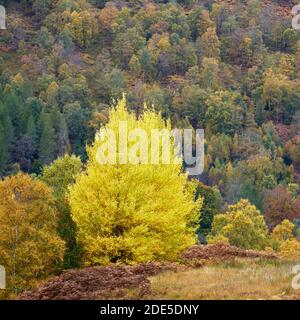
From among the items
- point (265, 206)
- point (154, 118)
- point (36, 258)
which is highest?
point (154, 118)

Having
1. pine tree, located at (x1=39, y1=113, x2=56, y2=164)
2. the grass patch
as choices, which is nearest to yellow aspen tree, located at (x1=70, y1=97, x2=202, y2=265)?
the grass patch

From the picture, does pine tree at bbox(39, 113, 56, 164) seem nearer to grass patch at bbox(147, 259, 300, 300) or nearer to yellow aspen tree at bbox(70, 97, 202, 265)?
yellow aspen tree at bbox(70, 97, 202, 265)

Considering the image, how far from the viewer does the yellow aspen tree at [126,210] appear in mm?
32656

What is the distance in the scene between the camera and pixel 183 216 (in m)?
34.9

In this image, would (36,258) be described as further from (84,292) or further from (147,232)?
(84,292)

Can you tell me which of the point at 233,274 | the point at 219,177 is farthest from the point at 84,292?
the point at 219,177

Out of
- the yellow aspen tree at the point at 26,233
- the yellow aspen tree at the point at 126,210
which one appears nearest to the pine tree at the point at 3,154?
the yellow aspen tree at the point at 26,233

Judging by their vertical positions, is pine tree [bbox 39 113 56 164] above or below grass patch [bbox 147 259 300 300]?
below

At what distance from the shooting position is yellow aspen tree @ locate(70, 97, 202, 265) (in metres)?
32.7

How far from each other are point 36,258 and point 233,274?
12.0 metres

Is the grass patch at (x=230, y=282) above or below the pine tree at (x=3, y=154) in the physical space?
above

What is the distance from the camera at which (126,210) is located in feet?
106

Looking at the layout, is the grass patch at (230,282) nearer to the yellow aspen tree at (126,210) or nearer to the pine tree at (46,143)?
the yellow aspen tree at (126,210)

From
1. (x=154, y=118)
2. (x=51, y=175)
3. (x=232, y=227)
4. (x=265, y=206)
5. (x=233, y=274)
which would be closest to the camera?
(x=233, y=274)
